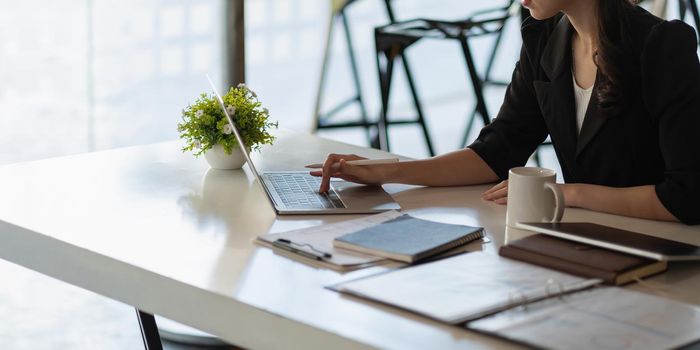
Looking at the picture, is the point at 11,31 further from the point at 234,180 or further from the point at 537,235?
the point at 537,235

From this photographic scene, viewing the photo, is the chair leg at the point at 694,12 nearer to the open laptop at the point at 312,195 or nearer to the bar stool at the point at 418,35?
the bar stool at the point at 418,35

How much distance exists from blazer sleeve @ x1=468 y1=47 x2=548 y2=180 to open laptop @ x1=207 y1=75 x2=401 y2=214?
1.08 ft

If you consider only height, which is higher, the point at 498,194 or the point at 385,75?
the point at 385,75

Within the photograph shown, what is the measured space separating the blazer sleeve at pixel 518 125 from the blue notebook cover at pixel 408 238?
0.56m

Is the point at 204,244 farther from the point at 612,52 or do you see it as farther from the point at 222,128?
the point at 612,52

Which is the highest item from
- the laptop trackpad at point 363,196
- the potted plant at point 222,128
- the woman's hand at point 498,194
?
the potted plant at point 222,128

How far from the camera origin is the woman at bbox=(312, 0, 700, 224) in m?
1.84

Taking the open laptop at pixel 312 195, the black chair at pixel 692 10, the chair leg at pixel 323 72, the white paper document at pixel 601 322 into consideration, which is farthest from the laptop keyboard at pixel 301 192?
the black chair at pixel 692 10

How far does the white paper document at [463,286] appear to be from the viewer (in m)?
1.26

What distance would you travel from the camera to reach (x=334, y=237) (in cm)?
162

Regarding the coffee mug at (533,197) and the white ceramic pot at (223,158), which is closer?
the coffee mug at (533,197)

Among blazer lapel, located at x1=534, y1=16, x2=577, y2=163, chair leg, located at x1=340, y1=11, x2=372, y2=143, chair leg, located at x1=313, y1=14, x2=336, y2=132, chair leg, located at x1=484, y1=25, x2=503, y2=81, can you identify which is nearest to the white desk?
blazer lapel, located at x1=534, y1=16, x2=577, y2=163

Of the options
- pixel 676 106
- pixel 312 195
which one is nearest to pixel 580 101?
pixel 676 106

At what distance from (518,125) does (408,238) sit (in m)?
0.75
